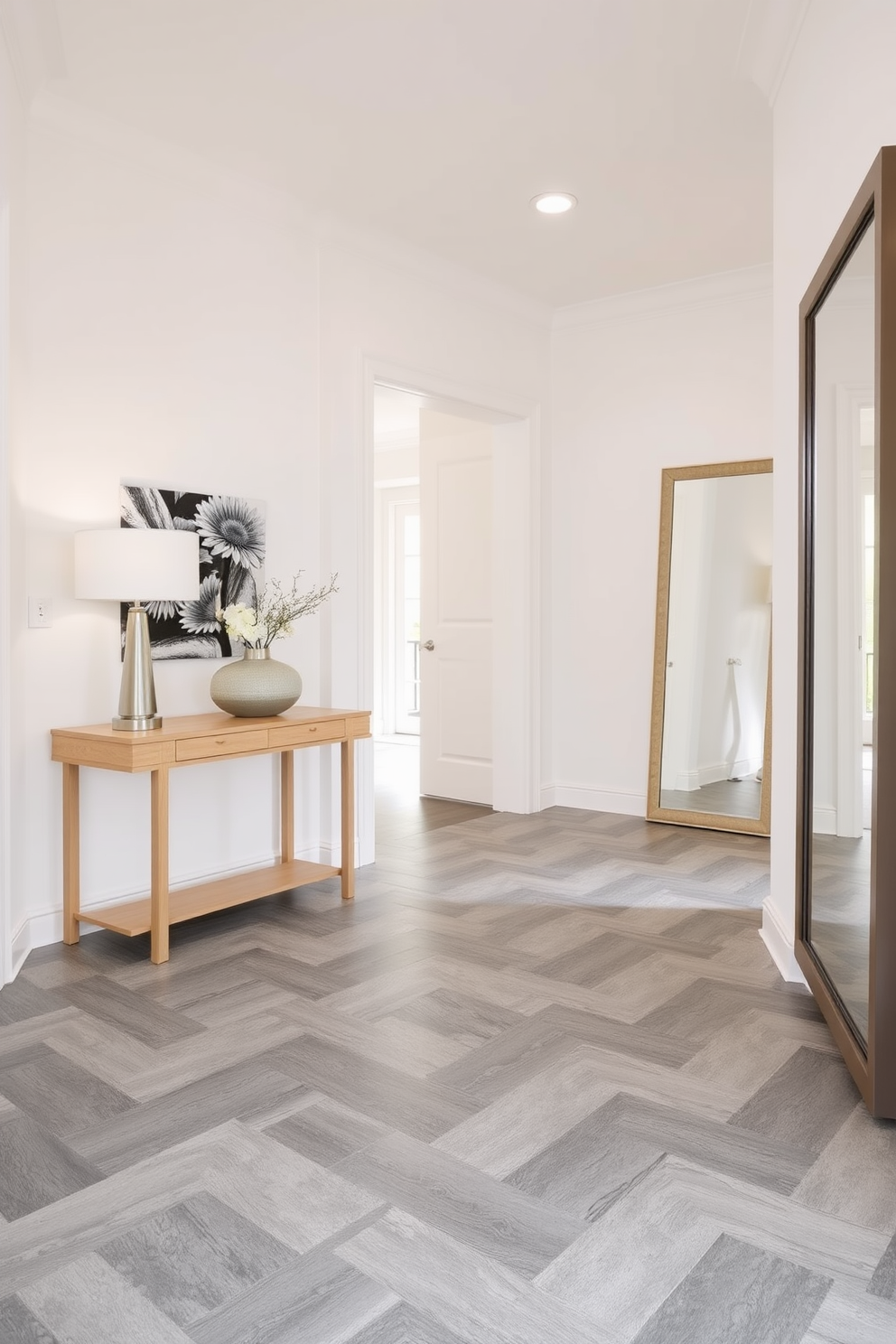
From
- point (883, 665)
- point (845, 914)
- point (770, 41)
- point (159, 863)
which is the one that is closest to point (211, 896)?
point (159, 863)

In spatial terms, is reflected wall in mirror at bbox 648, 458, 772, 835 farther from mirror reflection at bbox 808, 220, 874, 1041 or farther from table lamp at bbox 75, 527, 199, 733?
table lamp at bbox 75, 527, 199, 733

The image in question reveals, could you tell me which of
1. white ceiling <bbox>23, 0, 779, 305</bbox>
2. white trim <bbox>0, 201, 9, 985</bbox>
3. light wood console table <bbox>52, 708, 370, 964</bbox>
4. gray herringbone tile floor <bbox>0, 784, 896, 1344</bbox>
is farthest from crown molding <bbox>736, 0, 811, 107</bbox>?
gray herringbone tile floor <bbox>0, 784, 896, 1344</bbox>

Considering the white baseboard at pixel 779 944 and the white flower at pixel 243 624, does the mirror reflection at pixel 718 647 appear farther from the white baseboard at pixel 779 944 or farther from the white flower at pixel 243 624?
the white flower at pixel 243 624

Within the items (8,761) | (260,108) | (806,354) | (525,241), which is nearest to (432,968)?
(8,761)

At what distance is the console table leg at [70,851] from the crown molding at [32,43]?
Answer: 7.02 ft

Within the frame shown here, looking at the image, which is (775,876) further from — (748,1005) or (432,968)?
(432,968)

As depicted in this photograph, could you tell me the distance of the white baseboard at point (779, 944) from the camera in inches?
114

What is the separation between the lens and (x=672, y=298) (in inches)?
202

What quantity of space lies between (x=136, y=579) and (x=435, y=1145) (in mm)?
1948

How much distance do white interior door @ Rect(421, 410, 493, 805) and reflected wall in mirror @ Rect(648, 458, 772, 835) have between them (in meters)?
1.05

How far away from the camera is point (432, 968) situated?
3037 millimetres

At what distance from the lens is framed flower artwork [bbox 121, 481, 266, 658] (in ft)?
11.7

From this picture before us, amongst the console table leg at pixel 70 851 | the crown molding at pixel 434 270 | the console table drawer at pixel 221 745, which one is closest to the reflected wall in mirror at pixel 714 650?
the crown molding at pixel 434 270

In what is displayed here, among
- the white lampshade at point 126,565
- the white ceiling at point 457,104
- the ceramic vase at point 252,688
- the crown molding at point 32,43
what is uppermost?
the white ceiling at point 457,104
